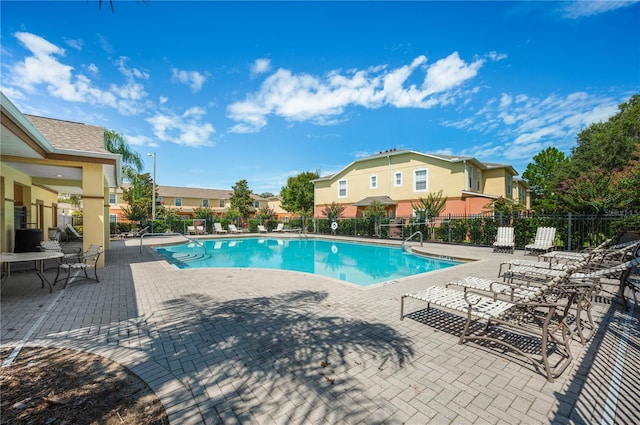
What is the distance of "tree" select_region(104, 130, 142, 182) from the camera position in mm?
26006

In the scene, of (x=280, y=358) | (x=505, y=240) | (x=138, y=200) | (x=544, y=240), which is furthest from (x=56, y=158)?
(x=138, y=200)

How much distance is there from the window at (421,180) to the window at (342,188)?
285 inches

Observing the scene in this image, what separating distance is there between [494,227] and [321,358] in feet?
47.7

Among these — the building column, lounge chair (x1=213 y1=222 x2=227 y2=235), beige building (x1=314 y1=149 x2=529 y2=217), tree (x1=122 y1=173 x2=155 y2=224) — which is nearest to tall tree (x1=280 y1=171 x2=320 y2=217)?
beige building (x1=314 y1=149 x2=529 y2=217)

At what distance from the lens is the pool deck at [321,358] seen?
2.15 meters

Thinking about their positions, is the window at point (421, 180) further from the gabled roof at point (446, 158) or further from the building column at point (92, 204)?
the building column at point (92, 204)

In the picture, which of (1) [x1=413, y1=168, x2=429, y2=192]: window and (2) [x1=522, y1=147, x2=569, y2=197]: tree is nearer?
(1) [x1=413, y1=168, x2=429, y2=192]: window

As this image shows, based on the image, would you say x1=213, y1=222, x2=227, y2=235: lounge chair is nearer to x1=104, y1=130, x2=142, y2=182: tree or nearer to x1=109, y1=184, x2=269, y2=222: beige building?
x1=104, y1=130, x2=142, y2=182: tree

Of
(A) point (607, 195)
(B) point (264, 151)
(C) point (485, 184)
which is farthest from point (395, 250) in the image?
(B) point (264, 151)

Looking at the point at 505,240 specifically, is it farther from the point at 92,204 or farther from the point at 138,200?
the point at 138,200

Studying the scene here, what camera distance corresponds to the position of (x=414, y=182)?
22438 mm

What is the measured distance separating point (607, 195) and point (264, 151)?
→ 977 inches

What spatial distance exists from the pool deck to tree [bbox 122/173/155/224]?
745 inches

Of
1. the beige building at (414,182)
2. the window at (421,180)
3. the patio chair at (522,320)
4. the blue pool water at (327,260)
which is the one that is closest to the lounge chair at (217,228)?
the blue pool water at (327,260)
